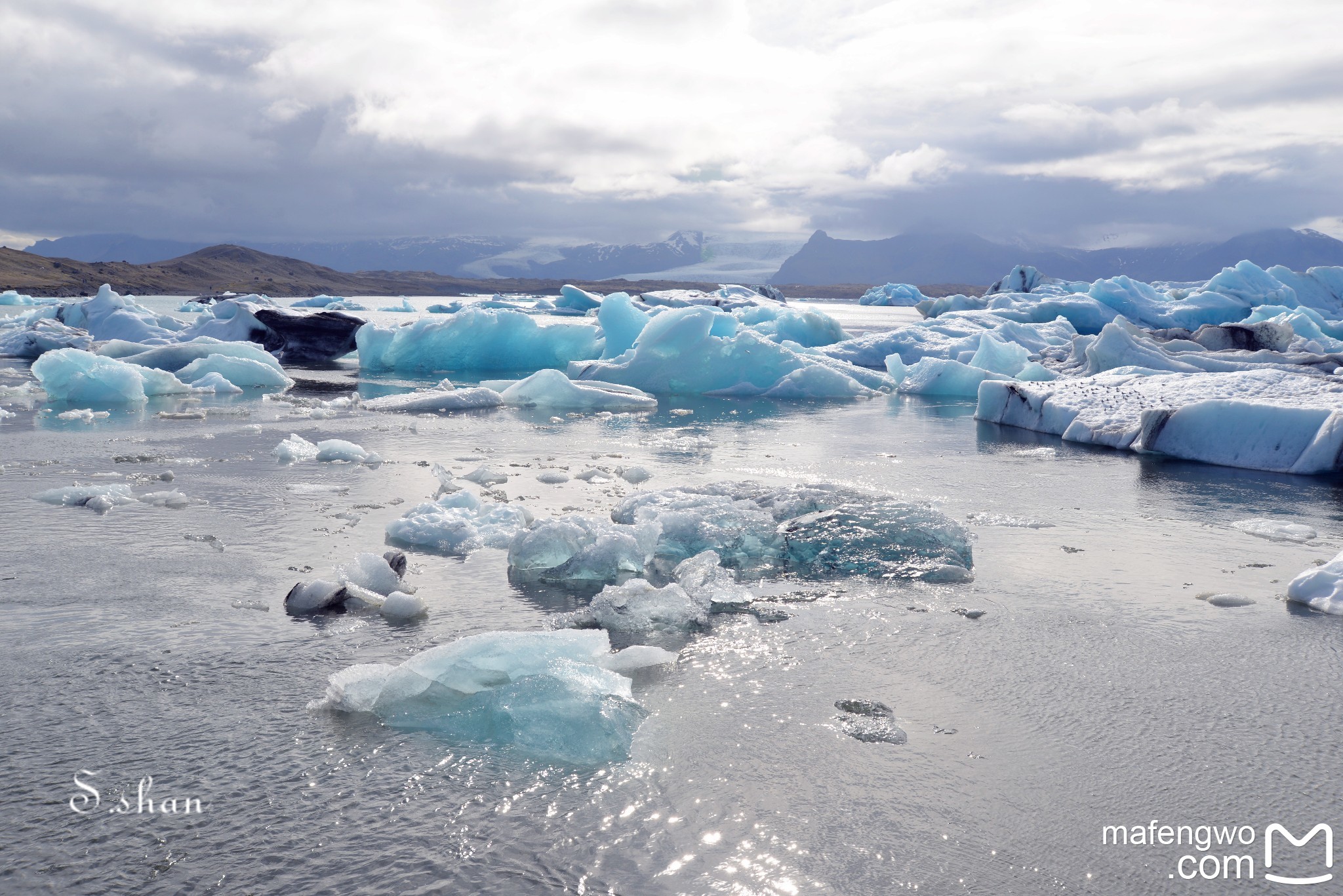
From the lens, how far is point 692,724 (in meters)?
2.70

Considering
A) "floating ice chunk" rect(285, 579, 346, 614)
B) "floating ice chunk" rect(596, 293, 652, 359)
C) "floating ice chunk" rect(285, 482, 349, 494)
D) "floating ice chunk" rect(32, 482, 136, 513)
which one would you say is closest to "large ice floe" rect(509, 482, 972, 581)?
"floating ice chunk" rect(285, 579, 346, 614)

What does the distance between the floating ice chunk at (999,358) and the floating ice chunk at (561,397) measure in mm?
6174

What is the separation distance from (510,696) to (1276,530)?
4787 millimetres

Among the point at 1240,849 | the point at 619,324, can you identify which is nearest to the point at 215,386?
the point at 619,324

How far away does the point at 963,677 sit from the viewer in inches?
121

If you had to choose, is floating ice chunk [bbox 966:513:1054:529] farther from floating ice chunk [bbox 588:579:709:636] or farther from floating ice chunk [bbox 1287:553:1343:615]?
floating ice chunk [bbox 588:579:709:636]

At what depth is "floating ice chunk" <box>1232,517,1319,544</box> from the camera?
5.22m

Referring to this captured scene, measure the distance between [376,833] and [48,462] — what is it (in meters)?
5.95

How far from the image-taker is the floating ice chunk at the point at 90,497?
17.2 ft

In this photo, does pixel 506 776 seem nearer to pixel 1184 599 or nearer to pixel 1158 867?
pixel 1158 867

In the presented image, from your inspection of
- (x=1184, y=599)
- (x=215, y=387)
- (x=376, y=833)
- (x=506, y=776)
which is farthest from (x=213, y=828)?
(x=215, y=387)

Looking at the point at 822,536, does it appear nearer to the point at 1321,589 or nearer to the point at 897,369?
the point at 1321,589

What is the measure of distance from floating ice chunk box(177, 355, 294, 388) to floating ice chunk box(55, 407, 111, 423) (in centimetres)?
357

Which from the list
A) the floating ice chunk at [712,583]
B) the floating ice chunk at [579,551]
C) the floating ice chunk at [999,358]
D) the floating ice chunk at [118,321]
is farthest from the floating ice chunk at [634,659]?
the floating ice chunk at [118,321]
